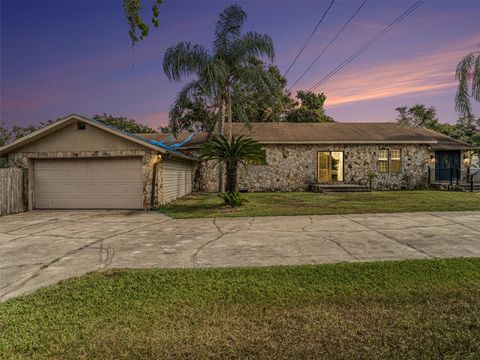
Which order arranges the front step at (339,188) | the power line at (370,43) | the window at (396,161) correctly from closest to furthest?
the power line at (370,43) → the front step at (339,188) → the window at (396,161)

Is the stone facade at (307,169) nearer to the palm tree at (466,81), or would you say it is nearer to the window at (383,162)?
the window at (383,162)

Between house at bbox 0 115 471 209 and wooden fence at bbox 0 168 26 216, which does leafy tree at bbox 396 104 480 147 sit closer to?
house at bbox 0 115 471 209

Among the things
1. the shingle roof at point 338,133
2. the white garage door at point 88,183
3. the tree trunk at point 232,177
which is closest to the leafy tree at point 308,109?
the shingle roof at point 338,133

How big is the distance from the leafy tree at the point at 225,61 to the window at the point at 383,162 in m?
9.33

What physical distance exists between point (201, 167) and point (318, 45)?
9.88m

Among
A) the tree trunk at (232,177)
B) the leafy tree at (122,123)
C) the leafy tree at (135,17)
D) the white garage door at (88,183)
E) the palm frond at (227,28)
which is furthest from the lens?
the leafy tree at (122,123)

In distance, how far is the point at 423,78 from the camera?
45.9 feet

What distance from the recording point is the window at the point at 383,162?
18.4m

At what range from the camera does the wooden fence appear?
1091cm

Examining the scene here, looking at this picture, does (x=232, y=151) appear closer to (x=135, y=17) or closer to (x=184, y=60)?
(x=184, y=60)

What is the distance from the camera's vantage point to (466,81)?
12.2 metres

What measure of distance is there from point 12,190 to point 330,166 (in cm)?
1664

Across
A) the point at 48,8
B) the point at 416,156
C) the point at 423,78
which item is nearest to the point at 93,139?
the point at 48,8

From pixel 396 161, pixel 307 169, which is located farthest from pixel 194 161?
pixel 396 161
